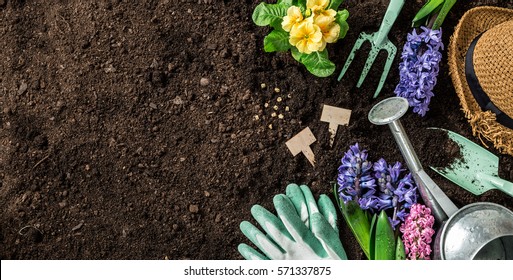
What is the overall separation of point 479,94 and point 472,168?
0.72 ft

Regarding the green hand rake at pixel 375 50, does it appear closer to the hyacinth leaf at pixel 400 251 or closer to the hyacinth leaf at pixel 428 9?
the hyacinth leaf at pixel 428 9

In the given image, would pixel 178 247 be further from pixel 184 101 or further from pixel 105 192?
pixel 184 101

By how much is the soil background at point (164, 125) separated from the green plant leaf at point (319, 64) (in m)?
0.08

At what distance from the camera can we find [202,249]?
56.2 inches

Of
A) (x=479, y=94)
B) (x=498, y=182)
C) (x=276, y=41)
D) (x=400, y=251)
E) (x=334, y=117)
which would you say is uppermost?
(x=276, y=41)

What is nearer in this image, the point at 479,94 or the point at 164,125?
the point at 479,94

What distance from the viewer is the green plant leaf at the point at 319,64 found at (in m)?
1.37

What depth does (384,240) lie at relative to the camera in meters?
1.36

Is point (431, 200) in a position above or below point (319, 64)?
below

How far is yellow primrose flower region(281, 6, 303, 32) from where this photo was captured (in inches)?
50.3

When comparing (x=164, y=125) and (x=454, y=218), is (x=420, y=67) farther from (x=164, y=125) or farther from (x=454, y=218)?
Result: (x=164, y=125)

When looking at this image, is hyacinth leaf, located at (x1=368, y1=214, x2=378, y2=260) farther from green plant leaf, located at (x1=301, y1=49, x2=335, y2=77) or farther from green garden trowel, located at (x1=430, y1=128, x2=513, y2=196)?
green plant leaf, located at (x1=301, y1=49, x2=335, y2=77)

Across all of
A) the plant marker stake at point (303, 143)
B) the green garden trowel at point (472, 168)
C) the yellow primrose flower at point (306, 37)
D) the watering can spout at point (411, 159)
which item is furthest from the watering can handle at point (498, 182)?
the yellow primrose flower at point (306, 37)

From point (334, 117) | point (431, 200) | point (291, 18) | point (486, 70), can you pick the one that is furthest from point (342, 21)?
point (431, 200)
